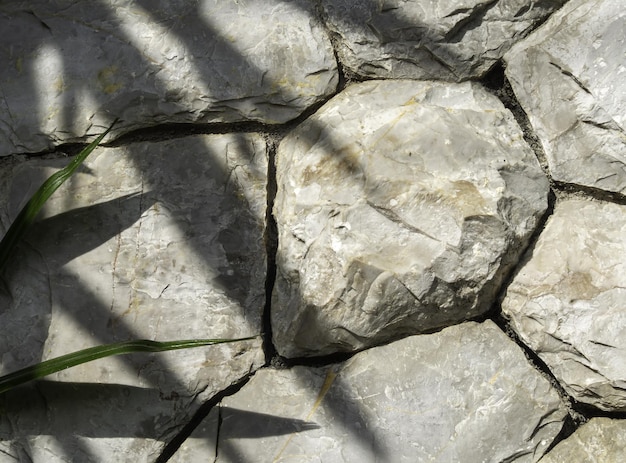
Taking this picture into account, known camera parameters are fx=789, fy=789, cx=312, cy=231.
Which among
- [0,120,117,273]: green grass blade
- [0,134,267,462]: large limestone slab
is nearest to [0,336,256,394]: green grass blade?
[0,134,267,462]: large limestone slab

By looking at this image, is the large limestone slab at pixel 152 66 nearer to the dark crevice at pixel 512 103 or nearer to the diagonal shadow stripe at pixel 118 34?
the diagonal shadow stripe at pixel 118 34

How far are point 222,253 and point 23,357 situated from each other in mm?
460

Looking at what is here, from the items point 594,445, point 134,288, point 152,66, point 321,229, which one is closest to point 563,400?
point 594,445

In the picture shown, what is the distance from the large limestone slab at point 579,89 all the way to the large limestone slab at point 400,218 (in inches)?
2.4

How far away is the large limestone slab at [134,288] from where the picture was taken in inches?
62.4

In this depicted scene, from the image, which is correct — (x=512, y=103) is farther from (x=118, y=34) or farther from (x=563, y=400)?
(x=118, y=34)

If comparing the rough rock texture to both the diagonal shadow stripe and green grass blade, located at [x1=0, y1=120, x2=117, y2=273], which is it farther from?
green grass blade, located at [x1=0, y1=120, x2=117, y2=273]

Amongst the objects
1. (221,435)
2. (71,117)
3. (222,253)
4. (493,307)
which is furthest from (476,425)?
(71,117)

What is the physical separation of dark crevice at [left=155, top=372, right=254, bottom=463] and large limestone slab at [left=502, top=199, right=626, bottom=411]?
23.3 inches

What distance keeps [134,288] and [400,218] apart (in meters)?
0.57

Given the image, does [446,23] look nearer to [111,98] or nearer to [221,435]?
[111,98]

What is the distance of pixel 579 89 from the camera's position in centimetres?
157

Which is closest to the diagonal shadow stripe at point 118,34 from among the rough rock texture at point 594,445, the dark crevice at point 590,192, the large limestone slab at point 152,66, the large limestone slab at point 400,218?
the large limestone slab at point 152,66

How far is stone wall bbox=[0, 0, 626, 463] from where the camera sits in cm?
151
